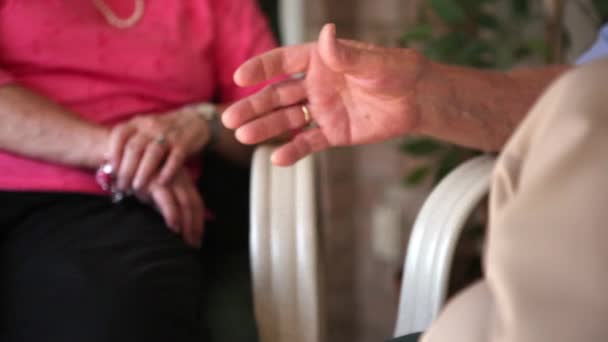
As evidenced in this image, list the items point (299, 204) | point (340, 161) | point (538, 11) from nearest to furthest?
point (299, 204) < point (538, 11) < point (340, 161)

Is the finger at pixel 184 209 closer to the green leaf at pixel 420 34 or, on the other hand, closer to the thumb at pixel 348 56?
the thumb at pixel 348 56

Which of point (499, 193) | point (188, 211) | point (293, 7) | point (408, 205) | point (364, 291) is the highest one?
point (293, 7)

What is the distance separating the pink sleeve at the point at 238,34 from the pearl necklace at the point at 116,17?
0.44 ft

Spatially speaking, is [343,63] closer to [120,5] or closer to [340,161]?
[120,5]

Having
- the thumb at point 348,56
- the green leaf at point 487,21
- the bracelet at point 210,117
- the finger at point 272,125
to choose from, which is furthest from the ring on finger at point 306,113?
the green leaf at point 487,21

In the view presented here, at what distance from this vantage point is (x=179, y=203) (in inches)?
33.3

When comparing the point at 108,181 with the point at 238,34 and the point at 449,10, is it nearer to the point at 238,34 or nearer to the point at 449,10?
the point at 238,34

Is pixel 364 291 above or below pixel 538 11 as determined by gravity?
below

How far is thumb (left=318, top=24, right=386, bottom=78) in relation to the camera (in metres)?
0.57

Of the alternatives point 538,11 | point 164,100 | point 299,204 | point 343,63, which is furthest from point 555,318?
point 538,11

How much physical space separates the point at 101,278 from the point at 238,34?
50 cm

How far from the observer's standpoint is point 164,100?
946mm

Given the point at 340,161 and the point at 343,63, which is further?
the point at 340,161

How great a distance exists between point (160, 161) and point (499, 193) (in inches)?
23.1
